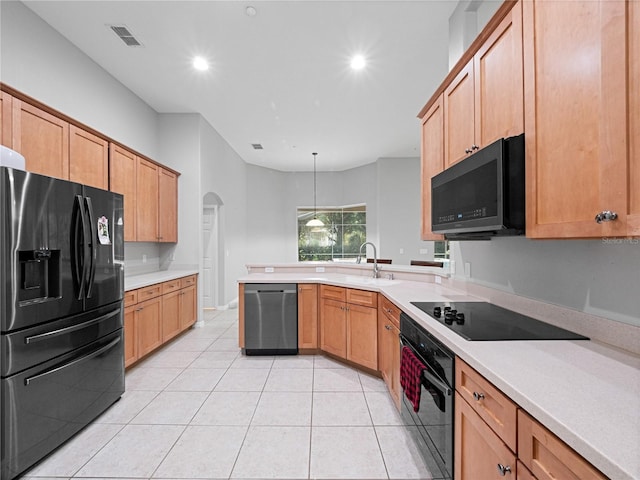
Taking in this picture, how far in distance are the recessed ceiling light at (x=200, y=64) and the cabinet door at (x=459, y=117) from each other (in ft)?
8.61

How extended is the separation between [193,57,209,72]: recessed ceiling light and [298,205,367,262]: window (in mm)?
5084

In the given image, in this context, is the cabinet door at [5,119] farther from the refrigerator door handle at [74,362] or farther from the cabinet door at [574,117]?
the cabinet door at [574,117]

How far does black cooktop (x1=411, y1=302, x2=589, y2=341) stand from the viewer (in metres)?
1.38

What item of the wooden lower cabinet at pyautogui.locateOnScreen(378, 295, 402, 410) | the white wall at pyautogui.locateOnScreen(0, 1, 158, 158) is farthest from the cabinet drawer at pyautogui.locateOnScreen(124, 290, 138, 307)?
the wooden lower cabinet at pyautogui.locateOnScreen(378, 295, 402, 410)

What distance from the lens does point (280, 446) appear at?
6.48 feet

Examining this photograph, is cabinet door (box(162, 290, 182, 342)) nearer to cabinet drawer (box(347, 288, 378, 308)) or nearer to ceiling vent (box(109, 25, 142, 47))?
cabinet drawer (box(347, 288, 378, 308))

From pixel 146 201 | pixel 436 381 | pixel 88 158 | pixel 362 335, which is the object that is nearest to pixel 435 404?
pixel 436 381

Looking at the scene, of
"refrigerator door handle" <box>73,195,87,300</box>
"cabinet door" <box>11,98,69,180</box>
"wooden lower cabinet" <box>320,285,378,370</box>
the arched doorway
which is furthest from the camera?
the arched doorway

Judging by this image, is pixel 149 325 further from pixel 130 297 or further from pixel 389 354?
pixel 389 354

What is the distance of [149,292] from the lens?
3453 mm

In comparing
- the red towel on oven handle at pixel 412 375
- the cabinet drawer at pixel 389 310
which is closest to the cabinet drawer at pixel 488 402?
the red towel on oven handle at pixel 412 375

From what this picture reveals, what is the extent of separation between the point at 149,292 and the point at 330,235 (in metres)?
5.62

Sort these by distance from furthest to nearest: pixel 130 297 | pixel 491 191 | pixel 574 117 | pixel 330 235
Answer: pixel 330 235, pixel 130 297, pixel 491 191, pixel 574 117

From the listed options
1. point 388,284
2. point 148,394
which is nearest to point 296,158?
point 388,284
